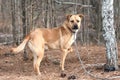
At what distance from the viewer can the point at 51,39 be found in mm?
10898

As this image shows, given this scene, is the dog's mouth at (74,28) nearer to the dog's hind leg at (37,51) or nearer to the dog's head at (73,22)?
the dog's head at (73,22)

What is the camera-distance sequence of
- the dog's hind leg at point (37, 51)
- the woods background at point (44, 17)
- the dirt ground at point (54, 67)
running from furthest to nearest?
the woods background at point (44, 17) → the dog's hind leg at point (37, 51) → the dirt ground at point (54, 67)

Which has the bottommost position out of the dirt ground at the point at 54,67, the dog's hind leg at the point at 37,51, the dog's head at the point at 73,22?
the dirt ground at the point at 54,67

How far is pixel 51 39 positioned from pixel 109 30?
1.87 meters

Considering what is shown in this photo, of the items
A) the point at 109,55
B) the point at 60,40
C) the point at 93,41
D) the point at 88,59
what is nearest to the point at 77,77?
the point at 109,55

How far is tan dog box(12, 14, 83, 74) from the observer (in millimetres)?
10492

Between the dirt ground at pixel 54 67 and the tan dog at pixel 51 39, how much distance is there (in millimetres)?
481

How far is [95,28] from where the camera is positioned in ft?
68.2

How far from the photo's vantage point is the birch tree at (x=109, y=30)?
32.3ft

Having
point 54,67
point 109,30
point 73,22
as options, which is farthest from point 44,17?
point 109,30

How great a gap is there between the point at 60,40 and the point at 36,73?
1.31 meters

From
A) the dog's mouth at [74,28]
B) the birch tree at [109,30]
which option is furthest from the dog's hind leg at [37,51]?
the birch tree at [109,30]

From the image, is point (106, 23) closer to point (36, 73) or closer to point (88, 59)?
point (36, 73)

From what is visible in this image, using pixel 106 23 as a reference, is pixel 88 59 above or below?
below
